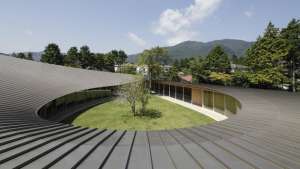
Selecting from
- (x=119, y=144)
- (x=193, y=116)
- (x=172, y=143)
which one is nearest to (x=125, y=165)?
(x=119, y=144)

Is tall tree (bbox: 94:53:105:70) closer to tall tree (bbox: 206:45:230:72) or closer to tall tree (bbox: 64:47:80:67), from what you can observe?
tall tree (bbox: 64:47:80:67)

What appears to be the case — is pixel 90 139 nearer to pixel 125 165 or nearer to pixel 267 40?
pixel 125 165

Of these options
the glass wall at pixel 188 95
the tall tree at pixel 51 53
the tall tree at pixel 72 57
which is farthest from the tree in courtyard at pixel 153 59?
the tall tree at pixel 51 53

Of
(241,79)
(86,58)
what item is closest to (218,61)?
(241,79)

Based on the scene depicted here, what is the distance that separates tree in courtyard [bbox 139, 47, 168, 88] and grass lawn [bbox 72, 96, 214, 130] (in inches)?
719

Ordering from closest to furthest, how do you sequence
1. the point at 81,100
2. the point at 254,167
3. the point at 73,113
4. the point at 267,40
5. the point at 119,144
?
the point at 254,167
the point at 119,144
the point at 73,113
the point at 81,100
the point at 267,40

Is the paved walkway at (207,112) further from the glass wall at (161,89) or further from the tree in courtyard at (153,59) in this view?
the tree in courtyard at (153,59)

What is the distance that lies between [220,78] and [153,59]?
14.0 metres

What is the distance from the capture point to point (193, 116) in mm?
24672

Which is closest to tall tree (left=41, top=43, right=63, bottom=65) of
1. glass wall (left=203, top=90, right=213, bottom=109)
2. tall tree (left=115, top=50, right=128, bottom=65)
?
tall tree (left=115, top=50, right=128, bottom=65)

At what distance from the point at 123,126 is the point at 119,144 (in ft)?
43.2

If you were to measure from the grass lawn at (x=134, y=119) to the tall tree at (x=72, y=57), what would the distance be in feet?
183

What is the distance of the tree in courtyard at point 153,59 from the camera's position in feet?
147

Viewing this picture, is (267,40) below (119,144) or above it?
above
